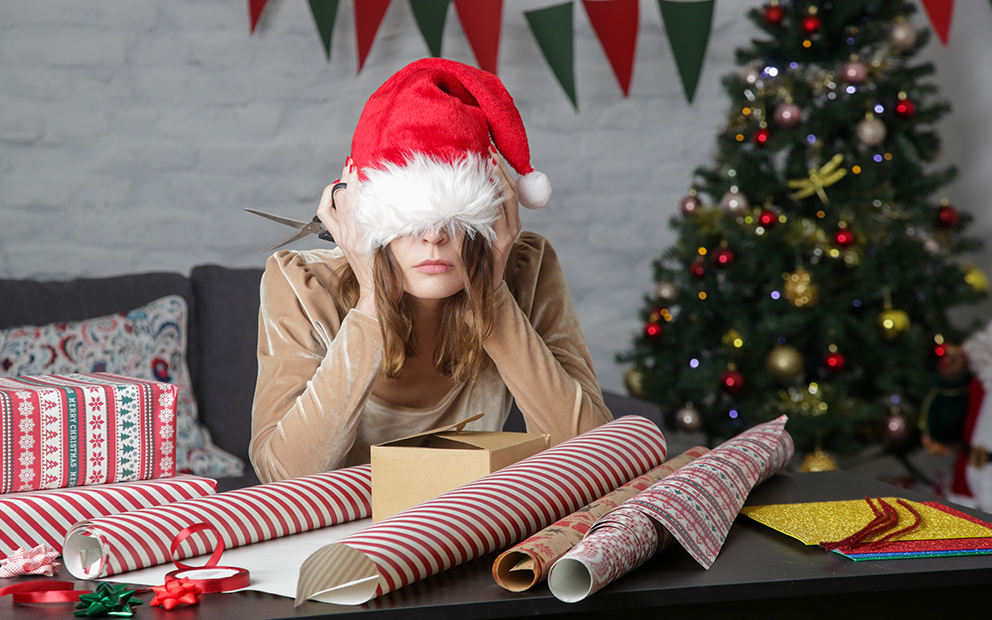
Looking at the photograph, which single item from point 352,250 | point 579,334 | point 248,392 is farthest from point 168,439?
point 248,392

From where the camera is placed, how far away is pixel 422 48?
8.80 feet

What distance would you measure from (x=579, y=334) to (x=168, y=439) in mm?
631

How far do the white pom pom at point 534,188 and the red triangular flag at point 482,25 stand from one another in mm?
1655

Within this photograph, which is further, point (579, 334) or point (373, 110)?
point (579, 334)

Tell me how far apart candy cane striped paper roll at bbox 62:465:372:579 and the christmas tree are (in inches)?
71.0

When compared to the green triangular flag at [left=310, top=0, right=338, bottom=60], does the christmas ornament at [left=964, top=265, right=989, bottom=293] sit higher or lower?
lower

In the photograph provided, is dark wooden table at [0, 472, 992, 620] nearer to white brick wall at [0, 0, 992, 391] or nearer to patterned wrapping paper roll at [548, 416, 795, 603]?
patterned wrapping paper roll at [548, 416, 795, 603]

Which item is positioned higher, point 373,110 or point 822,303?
point 373,110

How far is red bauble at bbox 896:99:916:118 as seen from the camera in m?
2.32

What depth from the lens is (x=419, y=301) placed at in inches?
41.5

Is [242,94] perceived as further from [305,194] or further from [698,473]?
[698,473]

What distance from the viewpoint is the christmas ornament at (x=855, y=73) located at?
229cm

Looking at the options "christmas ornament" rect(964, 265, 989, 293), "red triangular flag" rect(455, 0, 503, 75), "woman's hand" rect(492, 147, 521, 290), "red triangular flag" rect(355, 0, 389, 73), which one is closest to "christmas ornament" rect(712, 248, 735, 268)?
"christmas ornament" rect(964, 265, 989, 293)

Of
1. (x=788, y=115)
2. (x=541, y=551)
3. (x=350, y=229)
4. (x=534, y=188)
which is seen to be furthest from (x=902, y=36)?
(x=541, y=551)
